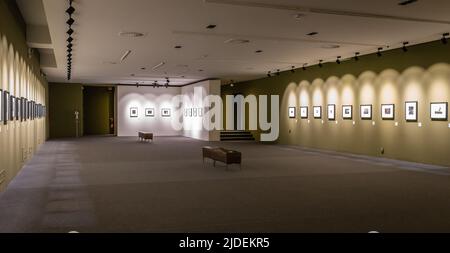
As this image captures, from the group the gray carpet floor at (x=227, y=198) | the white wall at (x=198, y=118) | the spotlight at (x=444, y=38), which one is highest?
the spotlight at (x=444, y=38)

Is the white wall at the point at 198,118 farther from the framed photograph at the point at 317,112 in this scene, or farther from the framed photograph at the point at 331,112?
the framed photograph at the point at 331,112

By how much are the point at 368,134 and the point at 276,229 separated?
35.0 ft

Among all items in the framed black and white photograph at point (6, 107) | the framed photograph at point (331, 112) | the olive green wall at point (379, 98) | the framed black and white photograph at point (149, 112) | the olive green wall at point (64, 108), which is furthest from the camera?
the framed black and white photograph at point (149, 112)

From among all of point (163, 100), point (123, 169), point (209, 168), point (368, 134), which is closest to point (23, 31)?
point (123, 169)

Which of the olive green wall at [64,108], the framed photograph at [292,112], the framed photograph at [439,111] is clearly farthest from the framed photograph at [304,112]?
the olive green wall at [64,108]

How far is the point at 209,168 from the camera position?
455 inches

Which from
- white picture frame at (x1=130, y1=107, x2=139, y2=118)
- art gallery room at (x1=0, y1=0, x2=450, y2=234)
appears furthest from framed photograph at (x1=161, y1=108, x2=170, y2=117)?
art gallery room at (x1=0, y1=0, x2=450, y2=234)

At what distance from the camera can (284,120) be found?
21078mm

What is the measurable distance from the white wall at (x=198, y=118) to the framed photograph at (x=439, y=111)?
13.2m

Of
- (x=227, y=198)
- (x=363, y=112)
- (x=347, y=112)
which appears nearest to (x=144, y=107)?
(x=347, y=112)

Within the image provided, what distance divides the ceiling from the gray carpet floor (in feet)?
11.9

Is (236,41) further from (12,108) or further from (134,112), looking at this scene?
(134,112)

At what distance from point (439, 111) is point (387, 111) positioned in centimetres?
206

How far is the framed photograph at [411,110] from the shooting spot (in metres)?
13.0
